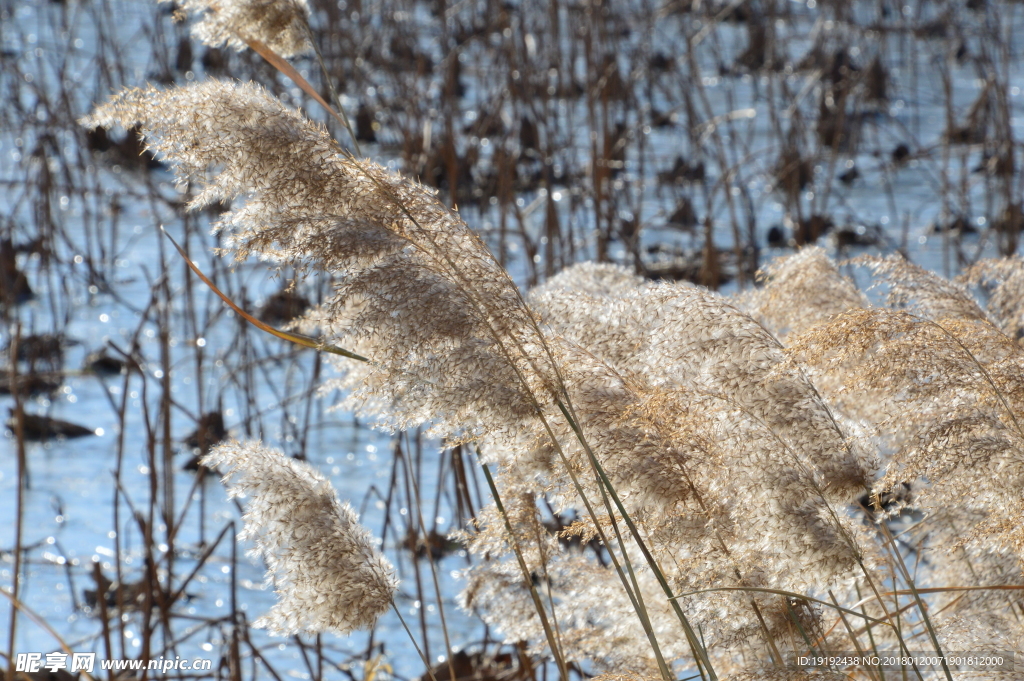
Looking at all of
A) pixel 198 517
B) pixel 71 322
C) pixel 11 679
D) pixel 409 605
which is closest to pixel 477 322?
pixel 11 679

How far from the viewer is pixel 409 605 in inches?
106

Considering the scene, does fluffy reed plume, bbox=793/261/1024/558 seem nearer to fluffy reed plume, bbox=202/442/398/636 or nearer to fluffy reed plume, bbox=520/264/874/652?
fluffy reed plume, bbox=520/264/874/652

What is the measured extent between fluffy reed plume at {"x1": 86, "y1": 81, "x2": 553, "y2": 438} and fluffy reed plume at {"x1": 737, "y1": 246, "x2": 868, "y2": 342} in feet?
1.53

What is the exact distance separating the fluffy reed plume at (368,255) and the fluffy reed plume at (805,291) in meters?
0.47

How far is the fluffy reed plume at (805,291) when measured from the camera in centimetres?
137

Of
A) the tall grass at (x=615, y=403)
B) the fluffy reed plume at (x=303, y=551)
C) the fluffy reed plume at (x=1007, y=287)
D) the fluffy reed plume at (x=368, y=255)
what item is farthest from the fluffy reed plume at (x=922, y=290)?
the fluffy reed plume at (x=303, y=551)

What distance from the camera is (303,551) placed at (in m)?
1.08

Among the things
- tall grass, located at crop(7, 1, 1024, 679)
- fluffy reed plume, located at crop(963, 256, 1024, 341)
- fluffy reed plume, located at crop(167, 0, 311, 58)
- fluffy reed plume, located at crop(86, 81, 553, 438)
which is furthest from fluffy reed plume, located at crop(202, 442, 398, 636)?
fluffy reed plume, located at crop(963, 256, 1024, 341)

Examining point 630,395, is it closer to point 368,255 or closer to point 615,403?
point 615,403

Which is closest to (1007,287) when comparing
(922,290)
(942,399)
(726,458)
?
(922,290)

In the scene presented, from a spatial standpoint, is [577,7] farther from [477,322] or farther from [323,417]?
[477,322]

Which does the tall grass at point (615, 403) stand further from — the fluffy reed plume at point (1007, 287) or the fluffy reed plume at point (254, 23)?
the fluffy reed plume at point (1007, 287)

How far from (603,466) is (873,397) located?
1.33 ft

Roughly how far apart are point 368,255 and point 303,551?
0.33 metres
